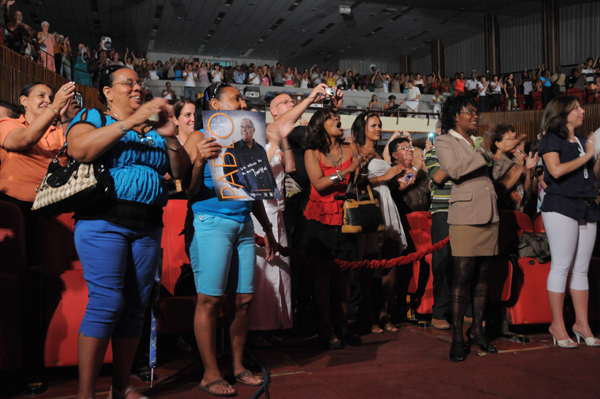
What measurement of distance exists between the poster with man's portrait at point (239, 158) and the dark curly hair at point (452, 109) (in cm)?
144

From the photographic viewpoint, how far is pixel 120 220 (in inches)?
73.1

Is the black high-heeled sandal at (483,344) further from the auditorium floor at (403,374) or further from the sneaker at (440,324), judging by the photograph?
the sneaker at (440,324)

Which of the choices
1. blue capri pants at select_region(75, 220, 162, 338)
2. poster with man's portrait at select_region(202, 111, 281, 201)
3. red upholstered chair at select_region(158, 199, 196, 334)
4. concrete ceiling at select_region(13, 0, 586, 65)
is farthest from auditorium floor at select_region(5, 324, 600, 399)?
concrete ceiling at select_region(13, 0, 586, 65)

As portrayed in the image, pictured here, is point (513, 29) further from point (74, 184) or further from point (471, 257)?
point (74, 184)

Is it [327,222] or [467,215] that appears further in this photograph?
[327,222]

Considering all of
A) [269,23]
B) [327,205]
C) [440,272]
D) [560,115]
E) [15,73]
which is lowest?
[440,272]

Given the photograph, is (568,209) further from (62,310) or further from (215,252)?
(62,310)

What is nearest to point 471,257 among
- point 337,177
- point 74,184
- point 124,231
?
point 337,177

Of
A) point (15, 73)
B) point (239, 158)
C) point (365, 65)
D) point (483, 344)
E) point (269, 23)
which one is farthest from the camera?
point (365, 65)

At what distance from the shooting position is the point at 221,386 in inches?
87.4

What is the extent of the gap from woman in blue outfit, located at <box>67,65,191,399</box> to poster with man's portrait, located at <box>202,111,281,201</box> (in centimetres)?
19

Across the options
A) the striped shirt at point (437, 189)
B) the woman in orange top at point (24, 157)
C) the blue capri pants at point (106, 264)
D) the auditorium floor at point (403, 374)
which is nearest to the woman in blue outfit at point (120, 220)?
the blue capri pants at point (106, 264)

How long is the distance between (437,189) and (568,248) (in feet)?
3.05

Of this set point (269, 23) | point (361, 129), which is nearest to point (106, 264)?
point (361, 129)
